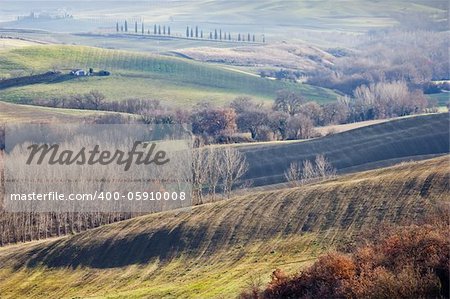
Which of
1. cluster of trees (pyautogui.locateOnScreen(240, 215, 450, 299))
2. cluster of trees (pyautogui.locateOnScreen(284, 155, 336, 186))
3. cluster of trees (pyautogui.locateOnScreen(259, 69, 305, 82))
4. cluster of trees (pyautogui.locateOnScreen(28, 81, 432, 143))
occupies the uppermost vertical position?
cluster of trees (pyautogui.locateOnScreen(240, 215, 450, 299))

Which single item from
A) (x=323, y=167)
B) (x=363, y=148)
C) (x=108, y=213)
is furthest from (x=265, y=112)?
(x=108, y=213)

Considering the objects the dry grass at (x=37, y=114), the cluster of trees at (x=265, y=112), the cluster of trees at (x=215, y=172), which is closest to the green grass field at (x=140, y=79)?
the cluster of trees at (x=265, y=112)

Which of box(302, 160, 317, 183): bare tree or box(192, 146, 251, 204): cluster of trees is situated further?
box(302, 160, 317, 183): bare tree

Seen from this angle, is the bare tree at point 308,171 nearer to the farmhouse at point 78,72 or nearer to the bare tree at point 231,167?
the bare tree at point 231,167

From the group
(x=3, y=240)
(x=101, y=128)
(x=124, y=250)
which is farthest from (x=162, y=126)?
(x=124, y=250)

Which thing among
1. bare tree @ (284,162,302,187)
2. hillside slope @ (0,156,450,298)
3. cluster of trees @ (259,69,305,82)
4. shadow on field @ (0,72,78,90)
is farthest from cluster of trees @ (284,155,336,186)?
cluster of trees @ (259,69,305,82)

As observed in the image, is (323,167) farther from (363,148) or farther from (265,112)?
(265,112)

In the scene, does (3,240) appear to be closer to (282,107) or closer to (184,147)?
(184,147)

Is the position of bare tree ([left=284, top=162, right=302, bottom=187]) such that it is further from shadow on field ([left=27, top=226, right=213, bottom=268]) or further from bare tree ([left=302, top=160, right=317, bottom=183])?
shadow on field ([left=27, top=226, right=213, bottom=268])
